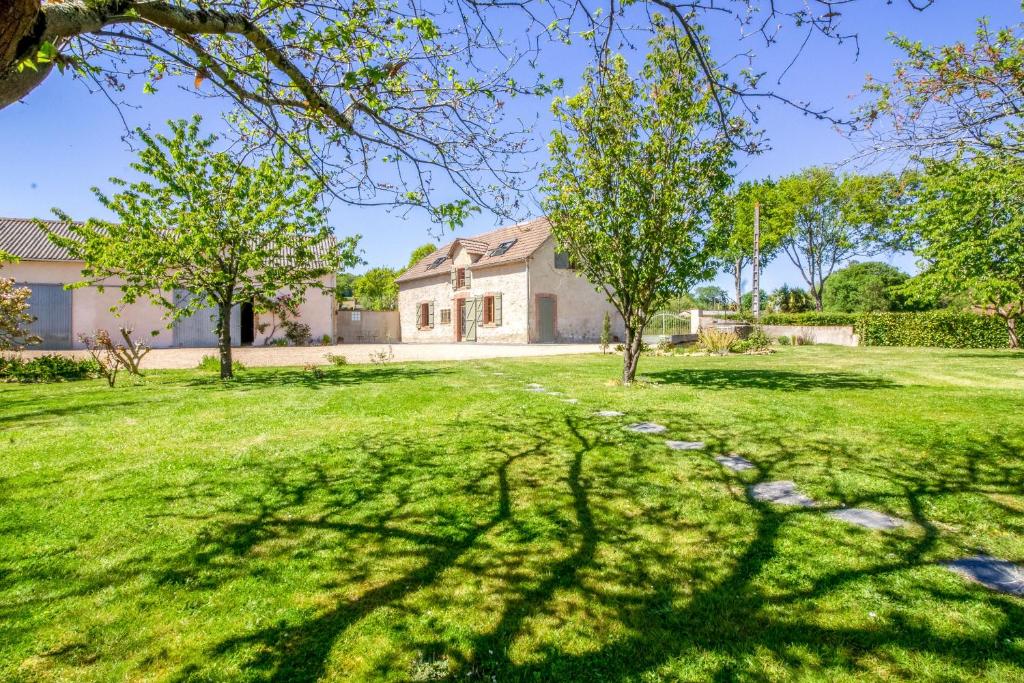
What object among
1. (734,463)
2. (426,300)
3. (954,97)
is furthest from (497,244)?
(734,463)

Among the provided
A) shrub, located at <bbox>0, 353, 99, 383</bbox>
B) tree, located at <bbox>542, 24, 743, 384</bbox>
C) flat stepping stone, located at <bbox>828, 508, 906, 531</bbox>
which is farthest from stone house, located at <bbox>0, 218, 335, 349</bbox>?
flat stepping stone, located at <bbox>828, 508, 906, 531</bbox>

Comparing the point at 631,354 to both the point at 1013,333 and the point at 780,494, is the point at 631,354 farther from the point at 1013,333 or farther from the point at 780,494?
the point at 1013,333

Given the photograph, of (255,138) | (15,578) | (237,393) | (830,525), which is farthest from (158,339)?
(830,525)

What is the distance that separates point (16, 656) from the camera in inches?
79.5

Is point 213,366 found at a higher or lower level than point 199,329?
lower

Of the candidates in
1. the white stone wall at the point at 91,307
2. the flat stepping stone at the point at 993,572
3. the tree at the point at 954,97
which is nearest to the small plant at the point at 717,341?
the tree at the point at 954,97

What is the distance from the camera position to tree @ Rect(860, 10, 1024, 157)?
19.2 feet

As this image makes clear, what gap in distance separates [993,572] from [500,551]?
2.49m

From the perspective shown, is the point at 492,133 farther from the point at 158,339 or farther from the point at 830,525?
the point at 158,339

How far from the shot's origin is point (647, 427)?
584 cm

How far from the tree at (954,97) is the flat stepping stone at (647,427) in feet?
13.5

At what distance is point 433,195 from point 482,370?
8.24m

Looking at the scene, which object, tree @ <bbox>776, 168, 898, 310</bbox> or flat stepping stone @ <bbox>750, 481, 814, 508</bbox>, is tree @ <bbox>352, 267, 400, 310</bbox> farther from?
flat stepping stone @ <bbox>750, 481, 814, 508</bbox>

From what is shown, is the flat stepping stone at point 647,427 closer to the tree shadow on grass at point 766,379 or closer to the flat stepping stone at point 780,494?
the flat stepping stone at point 780,494
